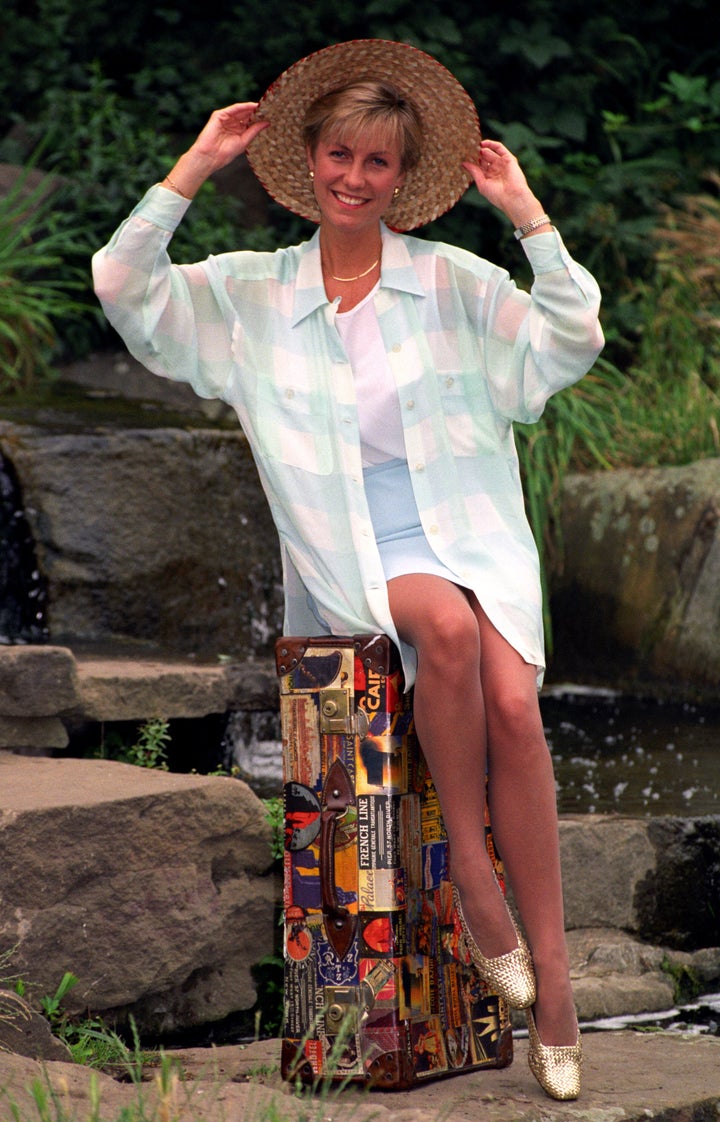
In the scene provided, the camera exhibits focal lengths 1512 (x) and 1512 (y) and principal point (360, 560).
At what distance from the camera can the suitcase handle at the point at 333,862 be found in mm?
2449

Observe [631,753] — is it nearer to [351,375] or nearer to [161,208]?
[351,375]

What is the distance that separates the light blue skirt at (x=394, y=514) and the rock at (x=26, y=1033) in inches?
37.7

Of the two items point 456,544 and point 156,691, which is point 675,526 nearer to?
point 156,691

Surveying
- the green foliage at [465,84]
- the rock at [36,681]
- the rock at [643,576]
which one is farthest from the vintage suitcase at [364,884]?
the green foliage at [465,84]

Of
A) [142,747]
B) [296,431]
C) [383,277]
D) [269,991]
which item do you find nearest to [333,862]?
[296,431]

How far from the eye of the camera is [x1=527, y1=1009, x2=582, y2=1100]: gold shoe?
2.40m

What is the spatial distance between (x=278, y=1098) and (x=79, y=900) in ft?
2.48

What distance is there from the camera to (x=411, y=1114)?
7.27 ft

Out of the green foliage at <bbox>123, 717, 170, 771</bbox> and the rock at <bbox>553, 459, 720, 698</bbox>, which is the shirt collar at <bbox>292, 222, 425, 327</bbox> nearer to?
the green foliage at <bbox>123, 717, 170, 771</bbox>

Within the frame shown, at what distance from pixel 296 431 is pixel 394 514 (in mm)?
215

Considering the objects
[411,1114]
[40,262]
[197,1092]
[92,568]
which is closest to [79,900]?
[197,1092]

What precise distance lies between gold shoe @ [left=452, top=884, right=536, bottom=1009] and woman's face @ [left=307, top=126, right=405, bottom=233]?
3.91 ft

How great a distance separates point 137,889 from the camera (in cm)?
291

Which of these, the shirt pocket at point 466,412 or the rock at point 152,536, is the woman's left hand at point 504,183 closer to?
the shirt pocket at point 466,412
